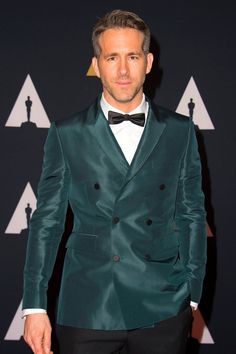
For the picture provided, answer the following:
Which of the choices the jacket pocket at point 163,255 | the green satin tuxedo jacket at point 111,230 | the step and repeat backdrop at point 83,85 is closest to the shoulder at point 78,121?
the green satin tuxedo jacket at point 111,230

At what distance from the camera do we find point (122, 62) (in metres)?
2.23

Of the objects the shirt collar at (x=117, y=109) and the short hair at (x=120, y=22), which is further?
the shirt collar at (x=117, y=109)

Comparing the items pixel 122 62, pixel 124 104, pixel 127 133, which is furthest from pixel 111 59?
pixel 127 133

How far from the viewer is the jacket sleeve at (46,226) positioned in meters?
2.20

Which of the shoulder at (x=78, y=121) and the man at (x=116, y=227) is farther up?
the shoulder at (x=78, y=121)

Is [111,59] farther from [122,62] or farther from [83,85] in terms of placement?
[83,85]

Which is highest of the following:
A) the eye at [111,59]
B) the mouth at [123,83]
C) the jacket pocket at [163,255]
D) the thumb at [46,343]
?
the eye at [111,59]

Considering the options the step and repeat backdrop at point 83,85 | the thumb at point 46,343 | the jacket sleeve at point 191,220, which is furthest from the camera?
the step and repeat backdrop at point 83,85

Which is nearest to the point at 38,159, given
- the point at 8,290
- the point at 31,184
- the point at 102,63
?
the point at 31,184

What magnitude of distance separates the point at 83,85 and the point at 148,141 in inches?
50.4

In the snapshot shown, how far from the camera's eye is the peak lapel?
88.0 inches

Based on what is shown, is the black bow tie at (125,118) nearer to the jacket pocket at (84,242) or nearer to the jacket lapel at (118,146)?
the jacket lapel at (118,146)

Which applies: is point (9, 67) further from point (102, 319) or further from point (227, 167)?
point (102, 319)

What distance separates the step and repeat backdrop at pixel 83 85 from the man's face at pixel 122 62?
3.81 ft
